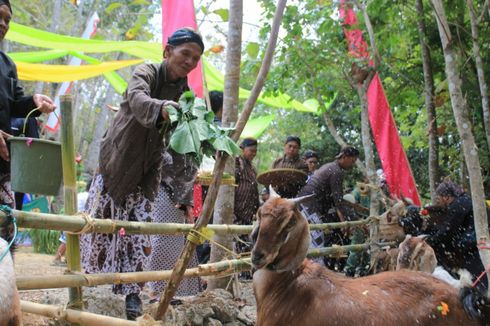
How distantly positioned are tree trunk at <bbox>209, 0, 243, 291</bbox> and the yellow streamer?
625 centimetres

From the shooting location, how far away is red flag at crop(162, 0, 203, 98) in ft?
24.8

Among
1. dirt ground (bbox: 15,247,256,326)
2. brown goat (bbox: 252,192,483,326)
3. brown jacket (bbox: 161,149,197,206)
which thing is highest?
brown jacket (bbox: 161,149,197,206)

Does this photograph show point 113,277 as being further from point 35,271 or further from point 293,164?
point 293,164

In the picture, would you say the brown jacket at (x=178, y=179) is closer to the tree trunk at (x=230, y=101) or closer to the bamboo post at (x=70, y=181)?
the tree trunk at (x=230, y=101)

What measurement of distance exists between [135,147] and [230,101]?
190cm

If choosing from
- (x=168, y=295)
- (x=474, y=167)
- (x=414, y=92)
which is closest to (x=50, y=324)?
(x=168, y=295)

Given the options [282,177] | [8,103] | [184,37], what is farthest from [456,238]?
[8,103]

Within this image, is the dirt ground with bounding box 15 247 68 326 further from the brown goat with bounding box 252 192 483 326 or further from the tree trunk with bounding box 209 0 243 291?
the brown goat with bounding box 252 192 483 326

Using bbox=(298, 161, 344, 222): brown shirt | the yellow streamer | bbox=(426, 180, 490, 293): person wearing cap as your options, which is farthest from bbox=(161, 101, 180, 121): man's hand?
the yellow streamer

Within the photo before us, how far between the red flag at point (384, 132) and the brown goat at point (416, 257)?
3720 millimetres

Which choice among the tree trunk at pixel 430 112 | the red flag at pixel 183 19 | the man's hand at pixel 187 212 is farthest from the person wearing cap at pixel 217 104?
the tree trunk at pixel 430 112

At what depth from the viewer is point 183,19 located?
25.0 ft

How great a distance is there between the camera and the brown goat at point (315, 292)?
3445mm

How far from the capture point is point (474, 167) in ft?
16.9
